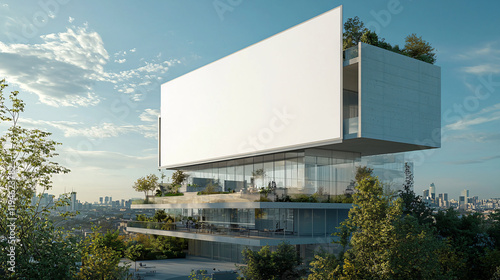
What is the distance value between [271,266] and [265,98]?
1616cm

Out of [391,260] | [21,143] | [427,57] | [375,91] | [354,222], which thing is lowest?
[391,260]

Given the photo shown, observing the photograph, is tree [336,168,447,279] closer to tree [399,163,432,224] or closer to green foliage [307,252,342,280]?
green foliage [307,252,342,280]

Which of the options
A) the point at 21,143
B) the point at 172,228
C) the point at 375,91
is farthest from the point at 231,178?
the point at 21,143

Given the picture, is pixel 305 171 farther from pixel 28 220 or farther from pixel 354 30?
pixel 28 220

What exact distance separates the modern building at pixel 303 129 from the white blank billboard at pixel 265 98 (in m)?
0.09

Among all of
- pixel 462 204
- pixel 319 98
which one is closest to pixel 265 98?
pixel 319 98

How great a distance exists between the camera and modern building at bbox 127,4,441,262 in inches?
1190

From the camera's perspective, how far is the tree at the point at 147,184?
50656mm

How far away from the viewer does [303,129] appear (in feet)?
106

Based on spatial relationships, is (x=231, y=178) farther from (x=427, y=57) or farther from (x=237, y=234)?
(x=427, y=57)

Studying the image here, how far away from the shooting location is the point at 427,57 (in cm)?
3503

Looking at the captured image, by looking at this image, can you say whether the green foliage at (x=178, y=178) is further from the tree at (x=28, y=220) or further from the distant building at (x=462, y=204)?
the tree at (x=28, y=220)

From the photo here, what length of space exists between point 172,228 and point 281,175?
12.6 m

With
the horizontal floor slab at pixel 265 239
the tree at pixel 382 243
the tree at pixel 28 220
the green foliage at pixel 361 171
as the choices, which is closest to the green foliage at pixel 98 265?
the tree at pixel 28 220
